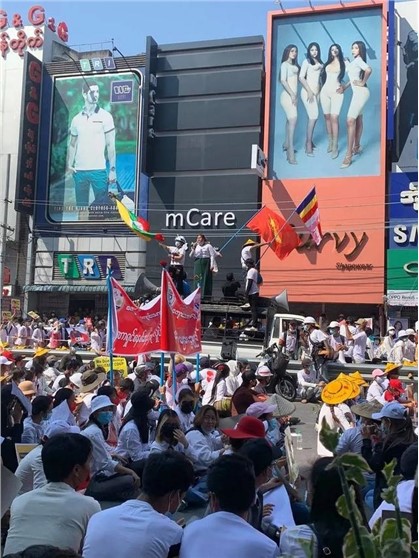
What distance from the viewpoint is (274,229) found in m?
17.5

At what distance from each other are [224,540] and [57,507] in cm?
95

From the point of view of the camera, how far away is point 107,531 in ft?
8.36

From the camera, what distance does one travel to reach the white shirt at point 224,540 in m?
2.38

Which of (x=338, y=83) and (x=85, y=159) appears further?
(x=85, y=159)

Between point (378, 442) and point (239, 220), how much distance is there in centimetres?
1935

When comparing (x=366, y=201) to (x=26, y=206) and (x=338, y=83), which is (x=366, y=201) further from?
(x=26, y=206)

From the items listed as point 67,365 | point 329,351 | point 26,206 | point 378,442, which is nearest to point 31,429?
point 378,442

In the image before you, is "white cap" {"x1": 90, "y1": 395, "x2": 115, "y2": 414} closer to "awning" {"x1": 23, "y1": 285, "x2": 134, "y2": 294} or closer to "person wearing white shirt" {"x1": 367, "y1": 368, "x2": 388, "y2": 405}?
"person wearing white shirt" {"x1": 367, "y1": 368, "x2": 388, "y2": 405}

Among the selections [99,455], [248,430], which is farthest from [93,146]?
[248,430]

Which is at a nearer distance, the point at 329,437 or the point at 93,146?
the point at 329,437

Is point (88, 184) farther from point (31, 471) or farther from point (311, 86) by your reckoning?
point (31, 471)

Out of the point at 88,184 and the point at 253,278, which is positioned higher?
the point at 88,184

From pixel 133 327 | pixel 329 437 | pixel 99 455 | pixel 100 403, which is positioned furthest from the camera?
pixel 133 327

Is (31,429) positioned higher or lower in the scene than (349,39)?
lower
